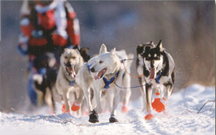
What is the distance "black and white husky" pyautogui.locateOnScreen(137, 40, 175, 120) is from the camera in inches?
171

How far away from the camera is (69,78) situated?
482 centimetres

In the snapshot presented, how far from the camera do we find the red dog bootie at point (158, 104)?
457cm

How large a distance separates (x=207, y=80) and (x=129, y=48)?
56.8 inches

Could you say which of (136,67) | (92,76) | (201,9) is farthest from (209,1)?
(92,76)

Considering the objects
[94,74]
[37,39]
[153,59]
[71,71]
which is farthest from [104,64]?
[37,39]

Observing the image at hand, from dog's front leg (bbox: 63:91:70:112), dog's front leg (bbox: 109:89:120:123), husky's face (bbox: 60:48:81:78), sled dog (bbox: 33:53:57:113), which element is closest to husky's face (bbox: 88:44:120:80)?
dog's front leg (bbox: 109:89:120:123)

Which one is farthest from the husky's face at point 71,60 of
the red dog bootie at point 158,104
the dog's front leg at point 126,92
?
the red dog bootie at point 158,104

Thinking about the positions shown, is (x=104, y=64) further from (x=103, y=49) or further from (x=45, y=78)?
(x=45, y=78)

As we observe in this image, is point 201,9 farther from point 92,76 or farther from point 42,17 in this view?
point 42,17

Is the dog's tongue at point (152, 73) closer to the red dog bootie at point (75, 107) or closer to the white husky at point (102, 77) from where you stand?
the white husky at point (102, 77)

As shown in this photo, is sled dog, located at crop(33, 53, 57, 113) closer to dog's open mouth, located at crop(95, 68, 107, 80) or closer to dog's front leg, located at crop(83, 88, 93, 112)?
dog's front leg, located at crop(83, 88, 93, 112)

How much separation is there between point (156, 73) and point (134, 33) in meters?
0.84

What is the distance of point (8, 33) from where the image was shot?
16.5 ft

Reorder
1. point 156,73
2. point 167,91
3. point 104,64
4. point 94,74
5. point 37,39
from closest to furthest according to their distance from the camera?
point 104,64, point 94,74, point 156,73, point 167,91, point 37,39
